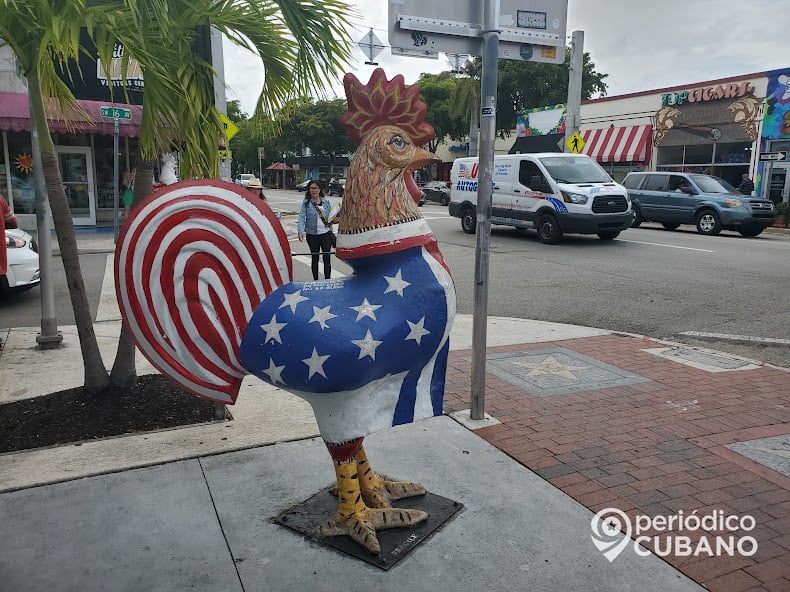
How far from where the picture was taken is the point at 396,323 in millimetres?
2609

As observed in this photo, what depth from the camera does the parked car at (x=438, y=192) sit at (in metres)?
33.4

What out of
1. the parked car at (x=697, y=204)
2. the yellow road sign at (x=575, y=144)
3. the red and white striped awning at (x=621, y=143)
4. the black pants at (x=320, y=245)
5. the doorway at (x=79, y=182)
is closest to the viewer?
the black pants at (x=320, y=245)

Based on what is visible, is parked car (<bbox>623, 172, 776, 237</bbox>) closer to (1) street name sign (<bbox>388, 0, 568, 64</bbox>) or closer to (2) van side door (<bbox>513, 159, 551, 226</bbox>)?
(2) van side door (<bbox>513, 159, 551, 226</bbox>)

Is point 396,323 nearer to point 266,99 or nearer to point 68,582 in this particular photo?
point 68,582

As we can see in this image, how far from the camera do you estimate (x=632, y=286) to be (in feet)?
33.0

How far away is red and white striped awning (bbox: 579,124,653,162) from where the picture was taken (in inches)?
1111

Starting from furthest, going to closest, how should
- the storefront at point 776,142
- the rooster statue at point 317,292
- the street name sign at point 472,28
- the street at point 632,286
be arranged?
the storefront at point 776,142 → the street at point 632,286 → the street name sign at point 472,28 → the rooster statue at point 317,292

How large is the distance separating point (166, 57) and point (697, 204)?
55.9 feet

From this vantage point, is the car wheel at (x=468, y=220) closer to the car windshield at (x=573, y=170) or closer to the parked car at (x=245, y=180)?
the car windshield at (x=573, y=170)

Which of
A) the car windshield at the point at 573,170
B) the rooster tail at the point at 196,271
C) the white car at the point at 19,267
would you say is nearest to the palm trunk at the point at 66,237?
the rooster tail at the point at 196,271

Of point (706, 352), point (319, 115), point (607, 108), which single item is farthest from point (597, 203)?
point (319, 115)

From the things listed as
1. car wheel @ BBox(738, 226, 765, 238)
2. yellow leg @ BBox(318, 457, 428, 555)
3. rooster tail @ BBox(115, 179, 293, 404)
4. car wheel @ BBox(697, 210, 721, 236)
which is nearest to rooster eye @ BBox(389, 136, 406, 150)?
rooster tail @ BBox(115, 179, 293, 404)

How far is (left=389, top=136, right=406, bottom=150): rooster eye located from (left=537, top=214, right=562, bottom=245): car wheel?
1288cm

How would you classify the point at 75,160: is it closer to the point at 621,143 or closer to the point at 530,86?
the point at 621,143
